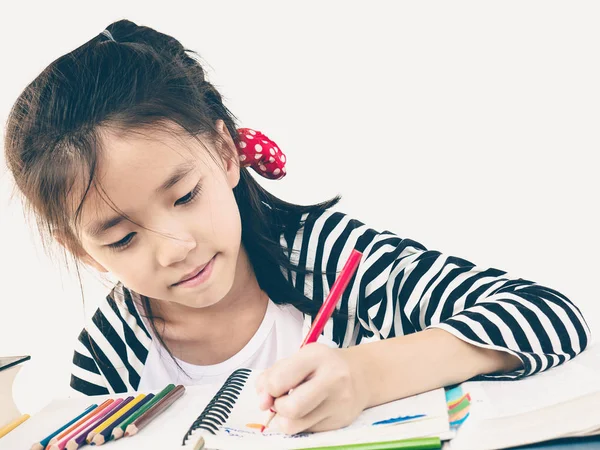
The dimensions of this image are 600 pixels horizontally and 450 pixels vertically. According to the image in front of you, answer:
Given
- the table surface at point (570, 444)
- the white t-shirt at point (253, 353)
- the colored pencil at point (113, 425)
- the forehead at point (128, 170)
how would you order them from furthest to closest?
the white t-shirt at point (253, 353) < the forehead at point (128, 170) < the colored pencil at point (113, 425) < the table surface at point (570, 444)

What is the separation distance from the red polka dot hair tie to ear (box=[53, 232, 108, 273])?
20 cm

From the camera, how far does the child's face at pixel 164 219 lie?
586mm

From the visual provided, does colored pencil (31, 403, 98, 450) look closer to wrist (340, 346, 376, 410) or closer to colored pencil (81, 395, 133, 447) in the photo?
colored pencil (81, 395, 133, 447)

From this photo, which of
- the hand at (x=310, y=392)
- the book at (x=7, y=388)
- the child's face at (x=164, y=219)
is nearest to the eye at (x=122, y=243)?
the child's face at (x=164, y=219)

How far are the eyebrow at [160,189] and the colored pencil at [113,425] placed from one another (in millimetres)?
159

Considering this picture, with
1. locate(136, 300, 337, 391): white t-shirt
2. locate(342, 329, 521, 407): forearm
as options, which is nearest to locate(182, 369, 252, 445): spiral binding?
locate(342, 329, 521, 407): forearm

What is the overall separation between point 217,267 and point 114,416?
7.3 inches

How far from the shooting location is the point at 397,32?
1275mm

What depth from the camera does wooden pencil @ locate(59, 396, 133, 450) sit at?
1.58 feet

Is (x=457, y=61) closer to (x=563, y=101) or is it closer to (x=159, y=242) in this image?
(x=563, y=101)

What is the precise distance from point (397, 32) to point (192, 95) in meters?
0.68

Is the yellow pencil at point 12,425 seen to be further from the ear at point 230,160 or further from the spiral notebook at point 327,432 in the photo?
the ear at point 230,160

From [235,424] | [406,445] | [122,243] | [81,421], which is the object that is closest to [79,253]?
[122,243]

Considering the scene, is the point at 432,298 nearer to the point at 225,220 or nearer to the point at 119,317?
the point at 225,220
